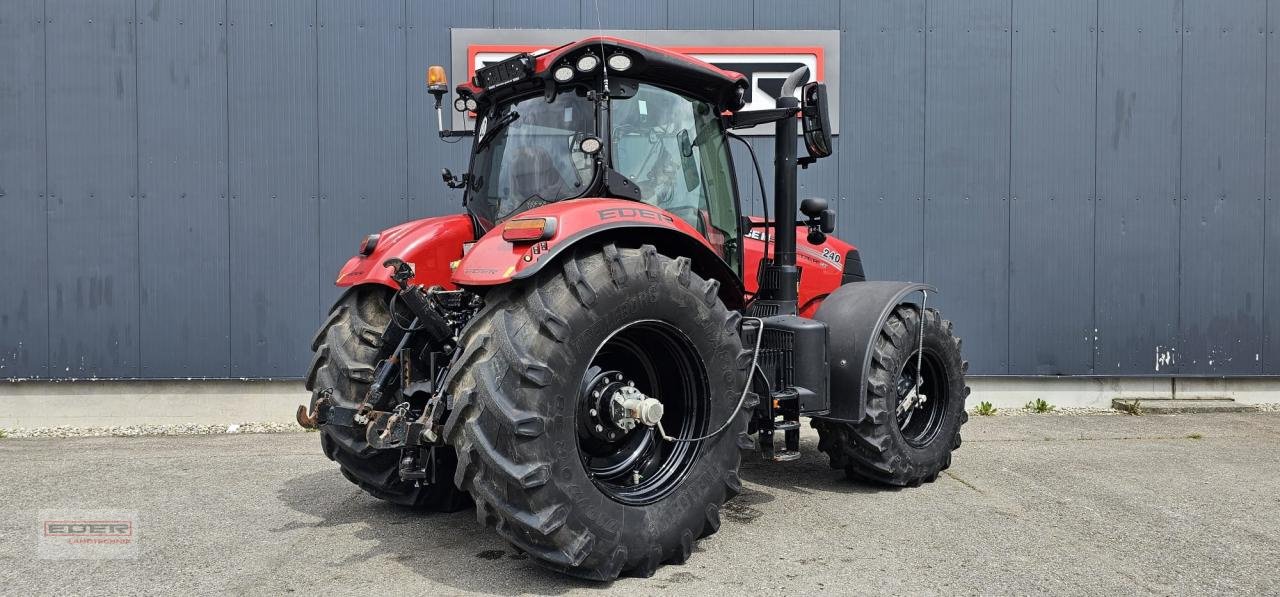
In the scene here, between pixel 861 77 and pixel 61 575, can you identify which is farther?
pixel 861 77

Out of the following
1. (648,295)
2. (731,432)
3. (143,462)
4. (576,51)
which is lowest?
(143,462)

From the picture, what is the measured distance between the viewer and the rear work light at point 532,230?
129 inches

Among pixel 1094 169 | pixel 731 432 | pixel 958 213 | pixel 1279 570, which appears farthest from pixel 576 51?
pixel 1094 169

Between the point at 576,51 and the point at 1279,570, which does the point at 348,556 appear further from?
the point at 1279,570

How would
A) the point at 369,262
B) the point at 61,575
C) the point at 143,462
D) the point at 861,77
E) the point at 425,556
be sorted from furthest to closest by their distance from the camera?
the point at 861,77, the point at 143,462, the point at 369,262, the point at 425,556, the point at 61,575

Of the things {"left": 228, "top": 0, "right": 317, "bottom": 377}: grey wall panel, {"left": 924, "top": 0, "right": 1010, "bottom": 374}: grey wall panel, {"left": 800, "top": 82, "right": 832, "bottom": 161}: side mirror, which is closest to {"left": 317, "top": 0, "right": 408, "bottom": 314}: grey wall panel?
{"left": 228, "top": 0, "right": 317, "bottom": 377}: grey wall panel

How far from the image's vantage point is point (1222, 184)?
7.94 m

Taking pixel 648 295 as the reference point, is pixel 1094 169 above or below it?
above

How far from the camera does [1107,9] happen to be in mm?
7801

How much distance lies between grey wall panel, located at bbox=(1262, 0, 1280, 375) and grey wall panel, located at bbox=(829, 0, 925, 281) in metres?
3.31

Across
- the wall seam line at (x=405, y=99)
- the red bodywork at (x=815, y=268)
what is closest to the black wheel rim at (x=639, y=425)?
the red bodywork at (x=815, y=268)

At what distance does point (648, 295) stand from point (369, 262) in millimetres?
1613

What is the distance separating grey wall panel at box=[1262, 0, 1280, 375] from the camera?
7.93 m

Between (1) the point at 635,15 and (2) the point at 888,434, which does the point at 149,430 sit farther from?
(2) the point at 888,434
